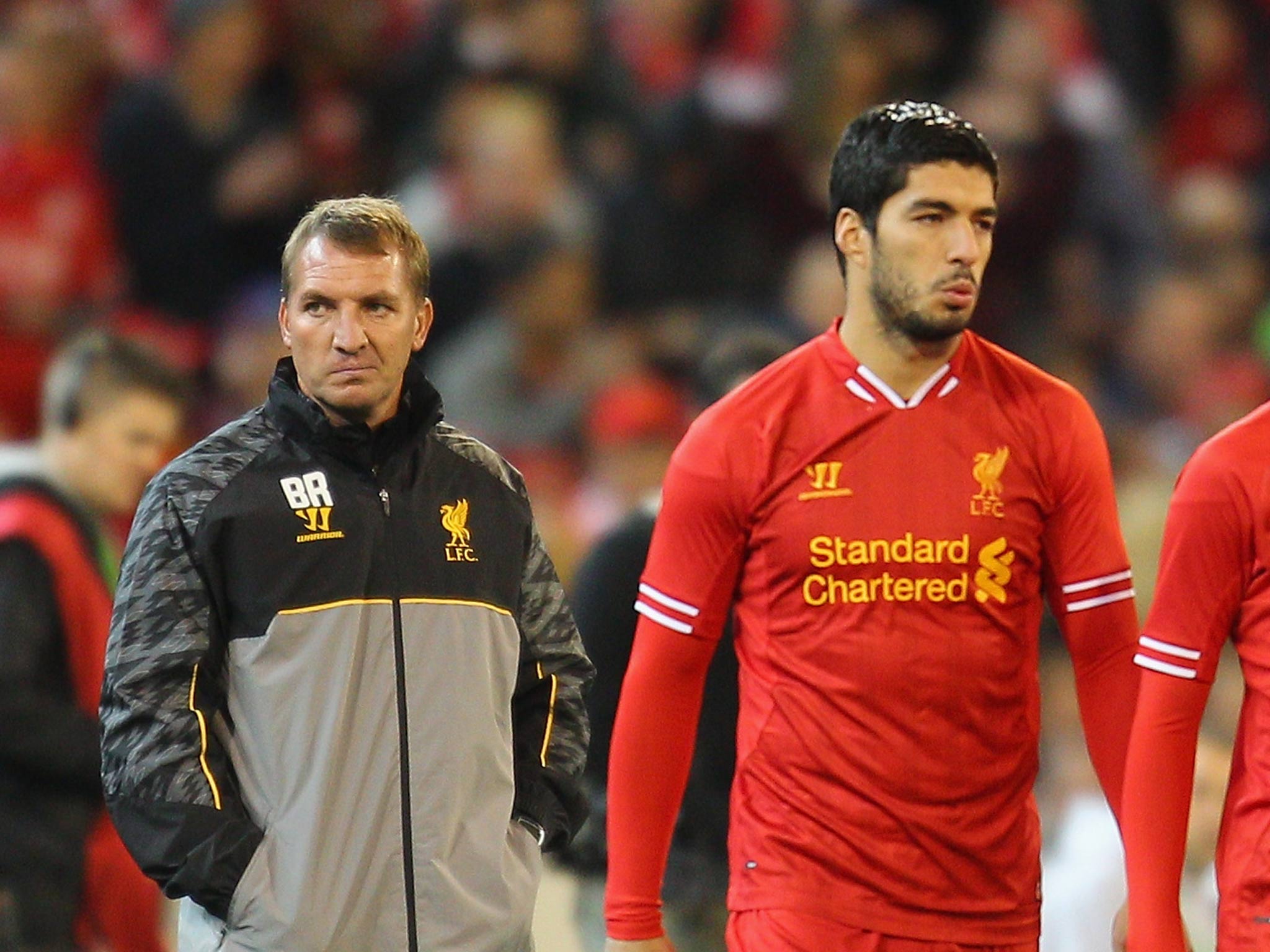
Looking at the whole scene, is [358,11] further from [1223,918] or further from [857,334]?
[1223,918]

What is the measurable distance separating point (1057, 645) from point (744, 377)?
245 cm

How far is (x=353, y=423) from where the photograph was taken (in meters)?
3.92

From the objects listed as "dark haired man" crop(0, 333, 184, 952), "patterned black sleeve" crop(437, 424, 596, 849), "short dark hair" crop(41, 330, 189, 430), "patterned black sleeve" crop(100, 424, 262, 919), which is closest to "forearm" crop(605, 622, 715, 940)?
"patterned black sleeve" crop(437, 424, 596, 849)

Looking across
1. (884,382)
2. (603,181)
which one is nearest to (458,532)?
(884,382)

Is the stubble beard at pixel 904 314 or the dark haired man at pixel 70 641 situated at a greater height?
the stubble beard at pixel 904 314

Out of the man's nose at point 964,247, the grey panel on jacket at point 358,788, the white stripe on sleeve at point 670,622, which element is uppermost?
the man's nose at point 964,247

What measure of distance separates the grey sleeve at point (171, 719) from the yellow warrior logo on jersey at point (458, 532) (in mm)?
406

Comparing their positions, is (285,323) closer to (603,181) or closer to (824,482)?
(824,482)

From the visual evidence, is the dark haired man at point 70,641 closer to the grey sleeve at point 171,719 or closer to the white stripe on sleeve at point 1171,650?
the grey sleeve at point 171,719

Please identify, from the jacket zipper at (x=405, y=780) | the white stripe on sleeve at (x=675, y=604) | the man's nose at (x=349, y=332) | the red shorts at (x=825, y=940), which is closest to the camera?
the jacket zipper at (x=405, y=780)

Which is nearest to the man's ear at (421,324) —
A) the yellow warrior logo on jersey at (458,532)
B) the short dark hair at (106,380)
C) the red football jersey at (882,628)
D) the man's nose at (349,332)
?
the man's nose at (349,332)

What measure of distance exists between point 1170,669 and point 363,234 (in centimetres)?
156

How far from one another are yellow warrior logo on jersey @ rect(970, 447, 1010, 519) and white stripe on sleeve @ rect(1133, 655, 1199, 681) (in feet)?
1.29

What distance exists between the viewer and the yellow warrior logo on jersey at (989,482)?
4262mm
